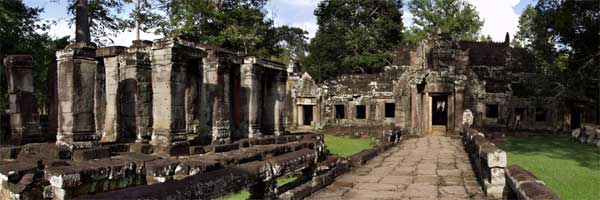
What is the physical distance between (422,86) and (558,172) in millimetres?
12665

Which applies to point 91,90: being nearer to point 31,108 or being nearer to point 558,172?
point 31,108

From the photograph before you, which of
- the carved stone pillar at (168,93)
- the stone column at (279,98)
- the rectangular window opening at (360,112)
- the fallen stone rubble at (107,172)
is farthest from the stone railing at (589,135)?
the carved stone pillar at (168,93)

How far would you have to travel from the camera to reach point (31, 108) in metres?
12.4

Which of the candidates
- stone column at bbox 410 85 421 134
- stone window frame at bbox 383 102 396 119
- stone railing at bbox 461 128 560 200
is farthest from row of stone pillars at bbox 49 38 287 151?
stone window frame at bbox 383 102 396 119

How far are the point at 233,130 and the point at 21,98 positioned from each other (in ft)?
20.1

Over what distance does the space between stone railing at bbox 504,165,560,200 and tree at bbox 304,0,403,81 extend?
3101cm

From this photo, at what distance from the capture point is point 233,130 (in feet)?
44.7

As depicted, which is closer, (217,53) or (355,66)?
(217,53)

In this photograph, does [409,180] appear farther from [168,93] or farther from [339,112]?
[339,112]

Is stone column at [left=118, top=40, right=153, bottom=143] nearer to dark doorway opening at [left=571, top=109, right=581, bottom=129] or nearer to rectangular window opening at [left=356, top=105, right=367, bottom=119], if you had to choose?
rectangular window opening at [left=356, top=105, right=367, bottom=119]

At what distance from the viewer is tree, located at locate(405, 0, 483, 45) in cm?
4503

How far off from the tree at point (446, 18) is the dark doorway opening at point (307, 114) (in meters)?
19.4

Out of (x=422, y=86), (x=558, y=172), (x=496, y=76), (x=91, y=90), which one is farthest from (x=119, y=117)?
(x=496, y=76)

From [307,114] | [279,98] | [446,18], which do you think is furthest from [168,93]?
[446,18]
